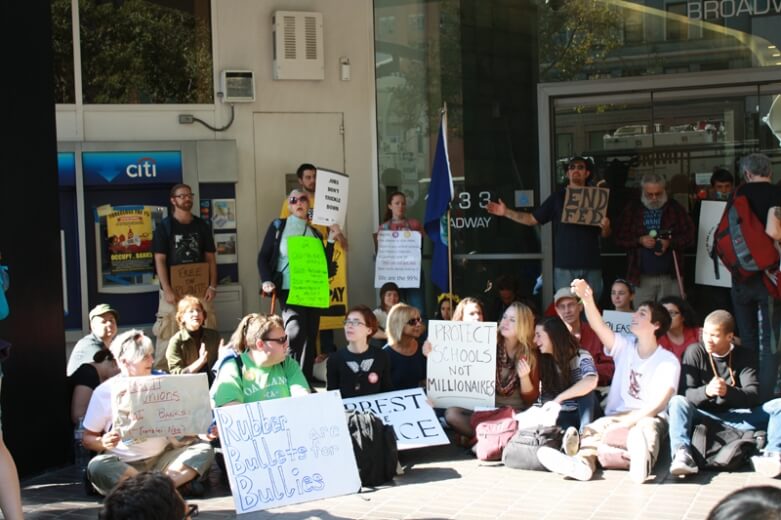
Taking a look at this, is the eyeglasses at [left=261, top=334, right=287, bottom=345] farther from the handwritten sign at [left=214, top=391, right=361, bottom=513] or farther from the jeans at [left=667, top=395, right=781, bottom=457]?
the jeans at [left=667, top=395, right=781, bottom=457]

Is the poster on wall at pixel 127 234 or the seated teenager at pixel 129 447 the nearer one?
the seated teenager at pixel 129 447

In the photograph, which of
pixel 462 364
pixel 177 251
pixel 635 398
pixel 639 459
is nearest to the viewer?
pixel 639 459

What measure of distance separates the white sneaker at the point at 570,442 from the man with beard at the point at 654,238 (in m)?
3.38

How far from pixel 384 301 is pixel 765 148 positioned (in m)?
4.22

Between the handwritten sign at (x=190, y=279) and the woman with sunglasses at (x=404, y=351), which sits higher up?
the handwritten sign at (x=190, y=279)

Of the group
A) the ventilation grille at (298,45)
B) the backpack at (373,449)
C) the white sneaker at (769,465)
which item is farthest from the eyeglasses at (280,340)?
the ventilation grille at (298,45)

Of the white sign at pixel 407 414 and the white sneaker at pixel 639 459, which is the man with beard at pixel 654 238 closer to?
the white sign at pixel 407 414

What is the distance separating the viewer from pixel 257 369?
23.9 ft

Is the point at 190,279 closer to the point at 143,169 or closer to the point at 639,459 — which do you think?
the point at 143,169

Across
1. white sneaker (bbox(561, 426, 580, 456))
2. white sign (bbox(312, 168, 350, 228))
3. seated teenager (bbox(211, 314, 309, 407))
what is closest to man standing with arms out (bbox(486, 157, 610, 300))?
white sign (bbox(312, 168, 350, 228))

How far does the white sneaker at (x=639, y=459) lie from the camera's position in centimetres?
703

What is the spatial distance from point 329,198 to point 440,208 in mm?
1258

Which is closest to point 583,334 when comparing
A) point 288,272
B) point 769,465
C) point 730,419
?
point 730,419

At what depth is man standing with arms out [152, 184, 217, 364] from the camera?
34.3 feet
